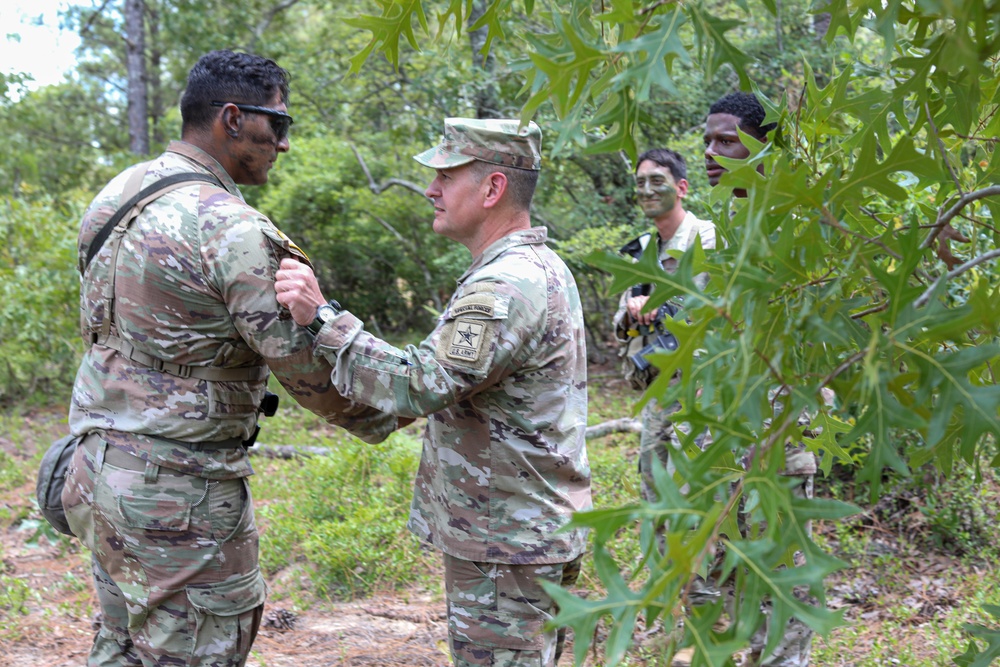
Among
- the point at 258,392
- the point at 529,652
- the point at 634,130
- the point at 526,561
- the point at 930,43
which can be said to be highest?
the point at 930,43

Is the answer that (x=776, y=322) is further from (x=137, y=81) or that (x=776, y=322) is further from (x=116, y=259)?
(x=137, y=81)

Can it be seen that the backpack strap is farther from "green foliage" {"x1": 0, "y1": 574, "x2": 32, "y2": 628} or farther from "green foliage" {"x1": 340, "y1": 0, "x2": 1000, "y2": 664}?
"green foliage" {"x1": 0, "y1": 574, "x2": 32, "y2": 628}

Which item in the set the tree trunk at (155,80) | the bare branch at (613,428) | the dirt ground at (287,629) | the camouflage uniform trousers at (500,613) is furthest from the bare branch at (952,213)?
the tree trunk at (155,80)

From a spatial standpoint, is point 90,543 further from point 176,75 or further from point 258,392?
point 176,75

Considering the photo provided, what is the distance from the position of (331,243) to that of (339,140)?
1263 mm

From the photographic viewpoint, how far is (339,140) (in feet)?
35.6

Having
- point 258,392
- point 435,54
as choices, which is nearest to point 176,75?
point 435,54

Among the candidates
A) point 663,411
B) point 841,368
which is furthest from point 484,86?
point 841,368

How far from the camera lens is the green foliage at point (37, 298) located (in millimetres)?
8203

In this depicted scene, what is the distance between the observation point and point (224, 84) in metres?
2.64

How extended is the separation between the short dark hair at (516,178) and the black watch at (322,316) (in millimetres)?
592

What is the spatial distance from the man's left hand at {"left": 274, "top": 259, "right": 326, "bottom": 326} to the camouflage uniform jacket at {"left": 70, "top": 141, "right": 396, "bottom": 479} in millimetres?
54

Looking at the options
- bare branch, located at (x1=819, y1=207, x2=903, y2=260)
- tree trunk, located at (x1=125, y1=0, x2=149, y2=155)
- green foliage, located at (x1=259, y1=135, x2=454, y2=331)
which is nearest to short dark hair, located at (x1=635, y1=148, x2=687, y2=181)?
bare branch, located at (x1=819, y1=207, x2=903, y2=260)

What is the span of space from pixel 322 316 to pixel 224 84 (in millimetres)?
807
